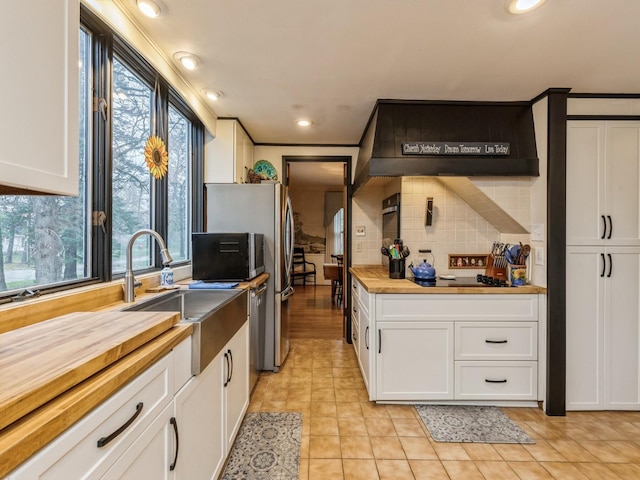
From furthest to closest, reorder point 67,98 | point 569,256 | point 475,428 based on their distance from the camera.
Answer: point 569,256 → point 475,428 → point 67,98

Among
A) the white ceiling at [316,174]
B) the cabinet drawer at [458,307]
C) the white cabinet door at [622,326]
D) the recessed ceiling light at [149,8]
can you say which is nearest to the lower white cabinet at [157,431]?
the cabinet drawer at [458,307]

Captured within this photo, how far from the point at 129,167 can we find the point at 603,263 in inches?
127

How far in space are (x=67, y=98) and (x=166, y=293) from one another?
1173 millimetres

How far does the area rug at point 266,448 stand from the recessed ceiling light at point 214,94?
7.67 ft

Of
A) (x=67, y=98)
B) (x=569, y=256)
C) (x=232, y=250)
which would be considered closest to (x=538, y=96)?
(x=569, y=256)

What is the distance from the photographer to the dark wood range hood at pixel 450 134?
2393 mm

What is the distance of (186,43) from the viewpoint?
69.2 inches

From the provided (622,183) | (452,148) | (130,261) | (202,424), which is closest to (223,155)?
(130,261)

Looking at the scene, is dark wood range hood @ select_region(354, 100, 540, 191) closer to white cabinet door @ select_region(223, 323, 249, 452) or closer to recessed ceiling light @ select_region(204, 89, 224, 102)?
recessed ceiling light @ select_region(204, 89, 224, 102)

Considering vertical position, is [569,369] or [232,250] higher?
[232,250]

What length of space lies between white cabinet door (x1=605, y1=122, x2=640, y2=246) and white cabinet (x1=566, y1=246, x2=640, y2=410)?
12 cm

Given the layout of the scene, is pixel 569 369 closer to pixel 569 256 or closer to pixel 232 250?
pixel 569 256

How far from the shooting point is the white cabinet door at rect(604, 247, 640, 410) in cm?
222

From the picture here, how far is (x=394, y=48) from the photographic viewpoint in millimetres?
1775
